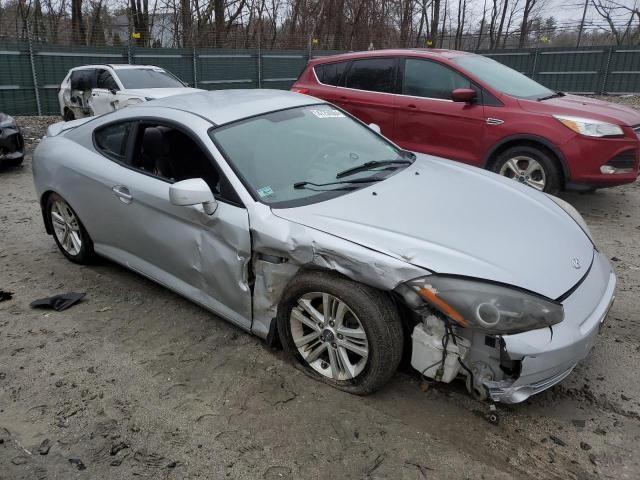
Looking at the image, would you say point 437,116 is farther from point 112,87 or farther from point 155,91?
point 112,87

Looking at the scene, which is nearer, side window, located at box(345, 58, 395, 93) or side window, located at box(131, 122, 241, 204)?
side window, located at box(131, 122, 241, 204)

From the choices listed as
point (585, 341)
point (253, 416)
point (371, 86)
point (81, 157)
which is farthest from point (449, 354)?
point (371, 86)

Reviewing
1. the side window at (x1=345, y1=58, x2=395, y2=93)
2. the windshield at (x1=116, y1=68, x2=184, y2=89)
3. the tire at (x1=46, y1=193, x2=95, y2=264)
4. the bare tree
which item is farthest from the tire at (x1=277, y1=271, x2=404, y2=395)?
the bare tree

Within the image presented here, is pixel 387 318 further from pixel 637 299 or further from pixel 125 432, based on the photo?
pixel 637 299

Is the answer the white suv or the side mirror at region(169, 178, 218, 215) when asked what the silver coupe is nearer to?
the side mirror at region(169, 178, 218, 215)

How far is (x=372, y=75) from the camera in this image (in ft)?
22.7

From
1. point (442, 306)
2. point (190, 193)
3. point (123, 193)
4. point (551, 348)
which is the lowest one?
point (551, 348)

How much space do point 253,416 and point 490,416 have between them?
119 centimetres

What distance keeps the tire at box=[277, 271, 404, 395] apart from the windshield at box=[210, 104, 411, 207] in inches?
21.6

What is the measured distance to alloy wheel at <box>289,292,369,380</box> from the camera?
2.69 m

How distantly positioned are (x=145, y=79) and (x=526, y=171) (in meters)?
7.92

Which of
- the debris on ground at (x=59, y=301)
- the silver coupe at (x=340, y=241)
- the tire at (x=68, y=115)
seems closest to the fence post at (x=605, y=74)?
the tire at (x=68, y=115)

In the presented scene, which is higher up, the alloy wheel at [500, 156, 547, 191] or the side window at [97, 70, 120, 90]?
the side window at [97, 70, 120, 90]

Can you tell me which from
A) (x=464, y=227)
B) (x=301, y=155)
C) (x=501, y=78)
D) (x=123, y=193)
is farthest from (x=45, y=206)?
(x=501, y=78)
